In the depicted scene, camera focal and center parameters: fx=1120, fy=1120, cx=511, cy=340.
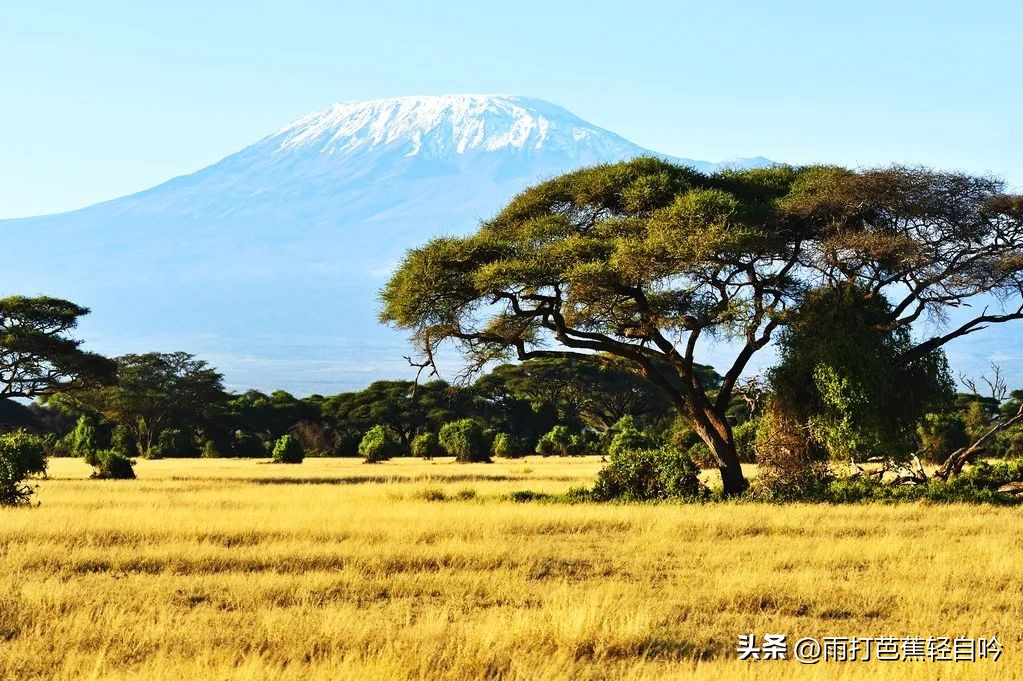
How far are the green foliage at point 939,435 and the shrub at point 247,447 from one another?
3653 cm

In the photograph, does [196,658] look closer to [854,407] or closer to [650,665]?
[650,665]

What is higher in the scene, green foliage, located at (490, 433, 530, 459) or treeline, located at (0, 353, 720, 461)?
treeline, located at (0, 353, 720, 461)

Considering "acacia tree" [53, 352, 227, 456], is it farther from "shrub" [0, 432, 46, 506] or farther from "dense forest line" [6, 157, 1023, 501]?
"dense forest line" [6, 157, 1023, 501]

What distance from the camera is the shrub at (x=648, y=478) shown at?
25.1m

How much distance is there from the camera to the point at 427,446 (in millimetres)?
55969

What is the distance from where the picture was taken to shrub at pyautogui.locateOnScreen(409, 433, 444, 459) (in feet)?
183

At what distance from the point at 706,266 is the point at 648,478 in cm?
507

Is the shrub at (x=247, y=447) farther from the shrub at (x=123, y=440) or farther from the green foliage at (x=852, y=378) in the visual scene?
the green foliage at (x=852, y=378)

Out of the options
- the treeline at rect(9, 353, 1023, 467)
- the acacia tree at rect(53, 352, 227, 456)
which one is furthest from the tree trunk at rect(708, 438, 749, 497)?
the acacia tree at rect(53, 352, 227, 456)

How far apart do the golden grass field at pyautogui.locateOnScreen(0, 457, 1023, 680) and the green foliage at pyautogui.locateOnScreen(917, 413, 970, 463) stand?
21.3 meters

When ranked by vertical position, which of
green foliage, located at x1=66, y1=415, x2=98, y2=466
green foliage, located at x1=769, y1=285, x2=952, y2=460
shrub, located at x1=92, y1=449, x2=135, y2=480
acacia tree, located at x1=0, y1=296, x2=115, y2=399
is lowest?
shrub, located at x1=92, y1=449, x2=135, y2=480

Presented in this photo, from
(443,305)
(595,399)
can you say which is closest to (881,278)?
(443,305)

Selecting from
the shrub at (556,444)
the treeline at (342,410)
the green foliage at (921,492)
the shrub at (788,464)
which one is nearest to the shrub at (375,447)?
the treeline at (342,410)

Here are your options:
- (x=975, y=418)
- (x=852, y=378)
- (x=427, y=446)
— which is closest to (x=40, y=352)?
(x=427, y=446)
